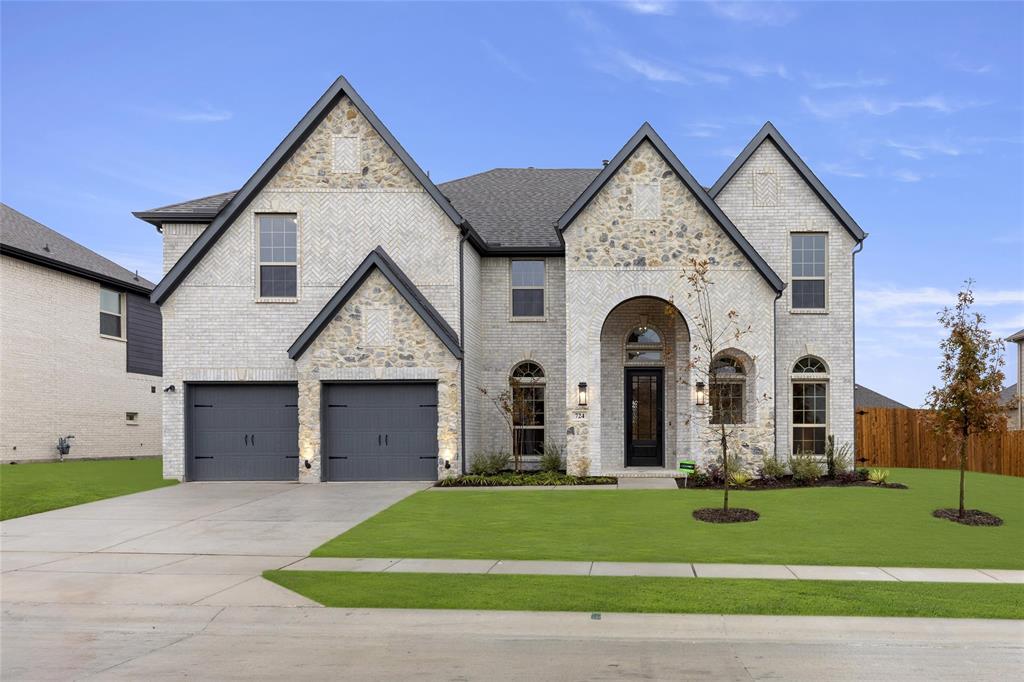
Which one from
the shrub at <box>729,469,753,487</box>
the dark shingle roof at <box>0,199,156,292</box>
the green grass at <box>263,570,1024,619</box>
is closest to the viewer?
the green grass at <box>263,570,1024,619</box>

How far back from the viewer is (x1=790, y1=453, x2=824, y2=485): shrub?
21828mm

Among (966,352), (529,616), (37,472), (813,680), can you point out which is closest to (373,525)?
(529,616)

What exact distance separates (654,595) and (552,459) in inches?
547

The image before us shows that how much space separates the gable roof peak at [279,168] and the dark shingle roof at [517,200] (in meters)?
2.86

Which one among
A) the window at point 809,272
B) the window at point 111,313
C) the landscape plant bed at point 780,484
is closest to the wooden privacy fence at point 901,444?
the window at point 809,272

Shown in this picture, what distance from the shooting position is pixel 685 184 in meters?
22.2

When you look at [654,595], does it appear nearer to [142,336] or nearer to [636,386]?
[636,386]

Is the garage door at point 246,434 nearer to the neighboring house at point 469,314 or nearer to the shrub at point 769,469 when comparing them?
the neighboring house at point 469,314

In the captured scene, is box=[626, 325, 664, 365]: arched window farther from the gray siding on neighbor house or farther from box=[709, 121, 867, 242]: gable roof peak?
the gray siding on neighbor house

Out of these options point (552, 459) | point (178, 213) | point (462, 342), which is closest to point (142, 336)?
point (178, 213)

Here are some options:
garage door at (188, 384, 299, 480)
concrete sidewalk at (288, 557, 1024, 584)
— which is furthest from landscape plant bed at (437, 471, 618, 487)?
concrete sidewalk at (288, 557, 1024, 584)

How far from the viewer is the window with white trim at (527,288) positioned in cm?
2492

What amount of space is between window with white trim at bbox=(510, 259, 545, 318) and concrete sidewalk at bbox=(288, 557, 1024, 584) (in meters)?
13.6

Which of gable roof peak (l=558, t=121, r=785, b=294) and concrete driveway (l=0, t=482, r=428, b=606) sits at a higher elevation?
gable roof peak (l=558, t=121, r=785, b=294)
